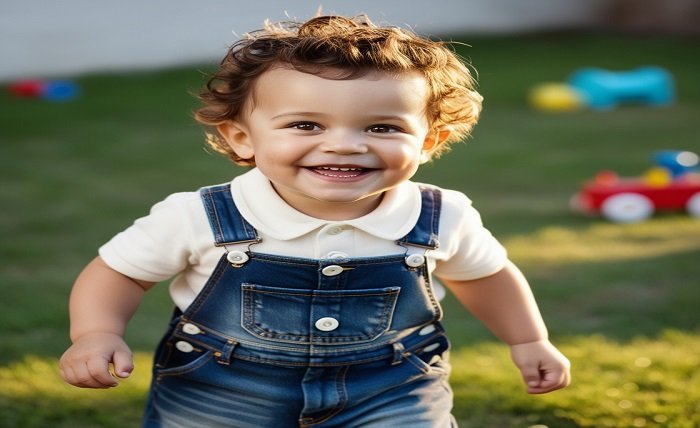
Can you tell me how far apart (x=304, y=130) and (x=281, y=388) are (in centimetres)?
48

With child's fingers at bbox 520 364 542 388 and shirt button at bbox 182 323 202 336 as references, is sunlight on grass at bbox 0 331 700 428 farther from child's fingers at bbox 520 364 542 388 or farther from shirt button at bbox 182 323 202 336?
shirt button at bbox 182 323 202 336

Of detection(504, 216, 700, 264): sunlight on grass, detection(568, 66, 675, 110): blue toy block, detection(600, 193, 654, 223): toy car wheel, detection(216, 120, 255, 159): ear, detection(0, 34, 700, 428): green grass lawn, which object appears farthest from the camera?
detection(568, 66, 675, 110): blue toy block

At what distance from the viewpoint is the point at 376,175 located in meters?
1.86

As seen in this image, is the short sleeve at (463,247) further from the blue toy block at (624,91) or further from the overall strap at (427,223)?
the blue toy block at (624,91)

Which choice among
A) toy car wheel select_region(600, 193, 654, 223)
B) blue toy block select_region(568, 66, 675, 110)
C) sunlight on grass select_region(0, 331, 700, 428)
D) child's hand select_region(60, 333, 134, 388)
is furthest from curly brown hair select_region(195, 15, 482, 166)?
blue toy block select_region(568, 66, 675, 110)

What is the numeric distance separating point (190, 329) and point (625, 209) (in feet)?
9.84

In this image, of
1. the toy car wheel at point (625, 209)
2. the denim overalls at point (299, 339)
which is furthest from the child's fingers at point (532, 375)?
the toy car wheel at point (625, 209)

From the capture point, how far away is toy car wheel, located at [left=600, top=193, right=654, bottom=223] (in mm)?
4516

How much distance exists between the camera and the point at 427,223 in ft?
6.51

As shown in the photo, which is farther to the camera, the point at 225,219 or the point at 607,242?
the point at 607,242

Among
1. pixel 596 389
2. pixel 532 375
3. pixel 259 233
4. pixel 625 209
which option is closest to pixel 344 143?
pixel 259 233

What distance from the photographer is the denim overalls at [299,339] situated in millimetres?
1883

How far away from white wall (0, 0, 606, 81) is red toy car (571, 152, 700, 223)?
12.5 feet

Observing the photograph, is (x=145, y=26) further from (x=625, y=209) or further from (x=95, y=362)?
(x=95, y=362)
